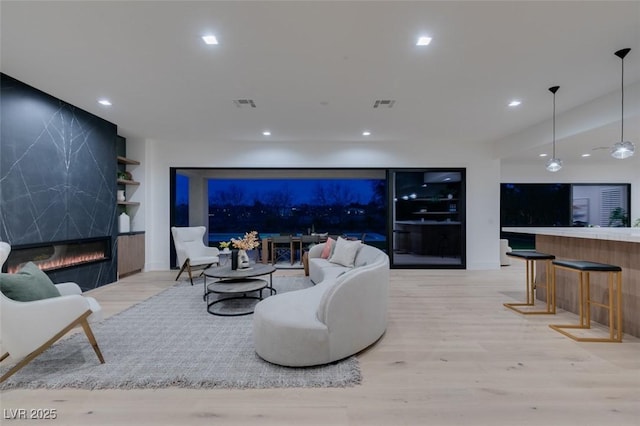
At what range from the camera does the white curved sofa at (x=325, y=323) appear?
228cm

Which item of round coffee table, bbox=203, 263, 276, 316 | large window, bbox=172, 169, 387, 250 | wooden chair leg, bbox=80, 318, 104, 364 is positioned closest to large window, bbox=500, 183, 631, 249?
large window, bbox=172, 169, 387, 250

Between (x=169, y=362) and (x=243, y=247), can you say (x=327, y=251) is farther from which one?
(x=169, y=362)

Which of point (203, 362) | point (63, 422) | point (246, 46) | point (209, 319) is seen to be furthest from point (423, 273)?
point (63, 422)

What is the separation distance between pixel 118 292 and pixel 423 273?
18.2ft

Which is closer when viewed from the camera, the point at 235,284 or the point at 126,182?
the point at 235,284

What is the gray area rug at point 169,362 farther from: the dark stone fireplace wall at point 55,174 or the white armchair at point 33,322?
the dark stone fireplace wall at point 55,174

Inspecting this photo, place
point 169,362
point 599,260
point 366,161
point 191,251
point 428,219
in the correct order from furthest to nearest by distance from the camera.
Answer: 1. point 428,219
2. point 366,161
3. point 191,251
4. point 599,260
5. point 169,362

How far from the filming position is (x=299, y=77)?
11.0ft

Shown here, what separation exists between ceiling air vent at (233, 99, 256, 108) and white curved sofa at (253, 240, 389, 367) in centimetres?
284

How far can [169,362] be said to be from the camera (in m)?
2.43

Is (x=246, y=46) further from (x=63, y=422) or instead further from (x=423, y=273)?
(x=423, y=273)

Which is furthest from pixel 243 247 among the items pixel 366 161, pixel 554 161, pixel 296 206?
pixel 296 206

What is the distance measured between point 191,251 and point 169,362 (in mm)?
3412

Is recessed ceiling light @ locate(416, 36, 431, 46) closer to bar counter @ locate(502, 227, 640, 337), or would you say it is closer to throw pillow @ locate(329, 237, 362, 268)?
bar counter @ locate(502, 227, 640, 337)
